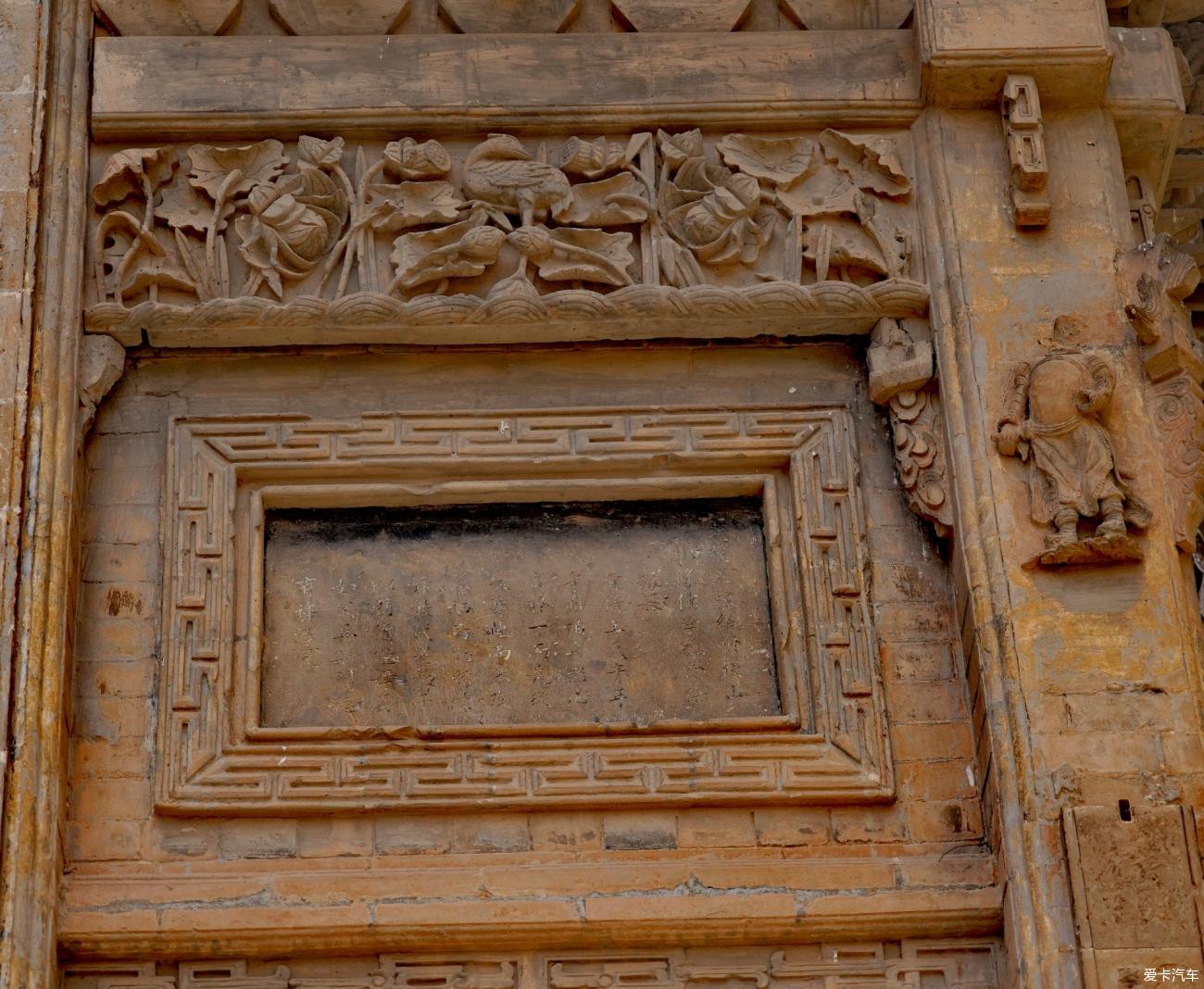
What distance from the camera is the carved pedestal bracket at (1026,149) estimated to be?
8242 mm

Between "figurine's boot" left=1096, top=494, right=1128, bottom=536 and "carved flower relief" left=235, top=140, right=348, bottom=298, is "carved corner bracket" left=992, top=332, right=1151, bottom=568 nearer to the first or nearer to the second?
"figurine's boot" left=1096, top=494, right=1128, bottom=536

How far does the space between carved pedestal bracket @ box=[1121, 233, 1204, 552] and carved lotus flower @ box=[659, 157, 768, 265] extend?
134 centimetres

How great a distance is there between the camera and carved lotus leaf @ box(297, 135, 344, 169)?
8.41 m

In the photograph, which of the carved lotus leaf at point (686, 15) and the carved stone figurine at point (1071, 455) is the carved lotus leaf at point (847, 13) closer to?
the carved lotus leaf at point (686, 15)

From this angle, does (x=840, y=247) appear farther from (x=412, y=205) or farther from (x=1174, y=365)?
(x=412, y=205)

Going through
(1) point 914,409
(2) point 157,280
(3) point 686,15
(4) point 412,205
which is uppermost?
(3) point 686,15

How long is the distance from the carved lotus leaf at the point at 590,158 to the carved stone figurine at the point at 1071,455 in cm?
166

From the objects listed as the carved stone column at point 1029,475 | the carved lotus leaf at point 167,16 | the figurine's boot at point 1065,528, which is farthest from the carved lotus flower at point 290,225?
the figurine's boot at point 1065,528

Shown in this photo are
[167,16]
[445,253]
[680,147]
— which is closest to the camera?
[445,253]

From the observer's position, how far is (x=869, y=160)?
8508mm

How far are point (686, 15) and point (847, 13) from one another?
618 millimetres

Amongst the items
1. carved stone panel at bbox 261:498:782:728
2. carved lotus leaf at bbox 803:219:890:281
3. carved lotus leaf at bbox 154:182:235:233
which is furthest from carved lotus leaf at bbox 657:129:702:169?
carved lotus leaf at bbox 154:182:235:233

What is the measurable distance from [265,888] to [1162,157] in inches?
170

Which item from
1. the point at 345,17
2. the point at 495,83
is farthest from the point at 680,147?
the point at 345,17
